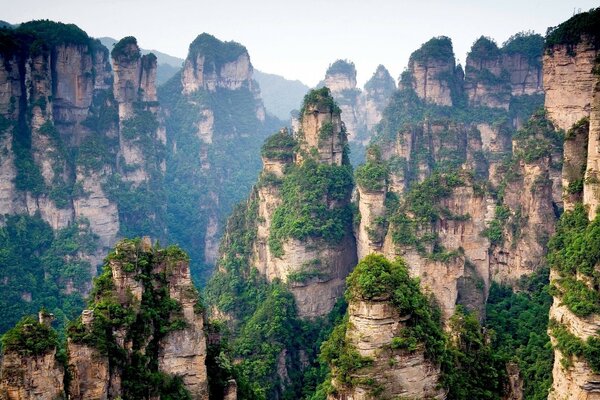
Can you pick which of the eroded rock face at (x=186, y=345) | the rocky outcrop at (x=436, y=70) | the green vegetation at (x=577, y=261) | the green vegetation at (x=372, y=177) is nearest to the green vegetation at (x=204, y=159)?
the rocky outcrop at (x=436, y=70)

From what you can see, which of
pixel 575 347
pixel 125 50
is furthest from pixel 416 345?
pixel 125 50

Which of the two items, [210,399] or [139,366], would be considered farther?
[210,399]

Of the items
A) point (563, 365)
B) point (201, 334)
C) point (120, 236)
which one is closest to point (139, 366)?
point (201, 334)

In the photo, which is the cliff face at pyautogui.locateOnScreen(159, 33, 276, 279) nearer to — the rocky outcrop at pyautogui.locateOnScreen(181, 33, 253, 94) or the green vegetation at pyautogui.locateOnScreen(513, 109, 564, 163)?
the rocky outcrop at pyautogui.locateOnScreen(181, 33, 253, 94)

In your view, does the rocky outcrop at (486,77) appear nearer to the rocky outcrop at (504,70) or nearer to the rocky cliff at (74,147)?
the rocky outcrop at (504,70)

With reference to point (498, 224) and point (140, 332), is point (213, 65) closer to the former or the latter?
point (498, 224)

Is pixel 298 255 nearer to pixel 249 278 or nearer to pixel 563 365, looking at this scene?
pixel 249 278
